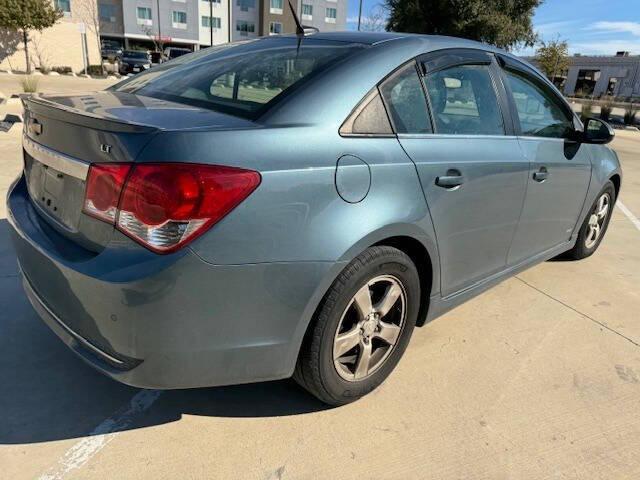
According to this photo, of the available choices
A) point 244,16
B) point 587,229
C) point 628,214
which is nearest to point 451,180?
point 587,229

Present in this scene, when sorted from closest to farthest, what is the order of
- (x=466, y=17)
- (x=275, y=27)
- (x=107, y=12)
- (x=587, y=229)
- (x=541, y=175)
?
(x=541, y=175), (x=587, y=229), (x=466, y=17), (x=107, y=12), (x=275, y=27)

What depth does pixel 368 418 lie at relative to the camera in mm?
2387

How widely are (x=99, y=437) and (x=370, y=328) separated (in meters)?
1.23

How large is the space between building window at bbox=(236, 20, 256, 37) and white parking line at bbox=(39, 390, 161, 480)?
6895 cm

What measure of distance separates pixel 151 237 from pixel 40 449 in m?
1.07

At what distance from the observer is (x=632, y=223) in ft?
20.5

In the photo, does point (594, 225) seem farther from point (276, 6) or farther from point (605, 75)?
point (605, 75)

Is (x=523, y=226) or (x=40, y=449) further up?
(x=523, y=226)

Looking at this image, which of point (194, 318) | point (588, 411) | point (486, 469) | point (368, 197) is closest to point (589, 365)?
point (588, 411)

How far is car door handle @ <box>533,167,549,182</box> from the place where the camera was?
10.2 feet

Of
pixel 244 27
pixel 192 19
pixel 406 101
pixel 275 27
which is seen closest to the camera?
pixel 406 101

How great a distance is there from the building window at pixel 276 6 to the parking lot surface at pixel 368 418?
68494mm

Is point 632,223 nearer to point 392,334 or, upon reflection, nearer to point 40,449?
point 392,334

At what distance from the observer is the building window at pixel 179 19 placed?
6068 cm
